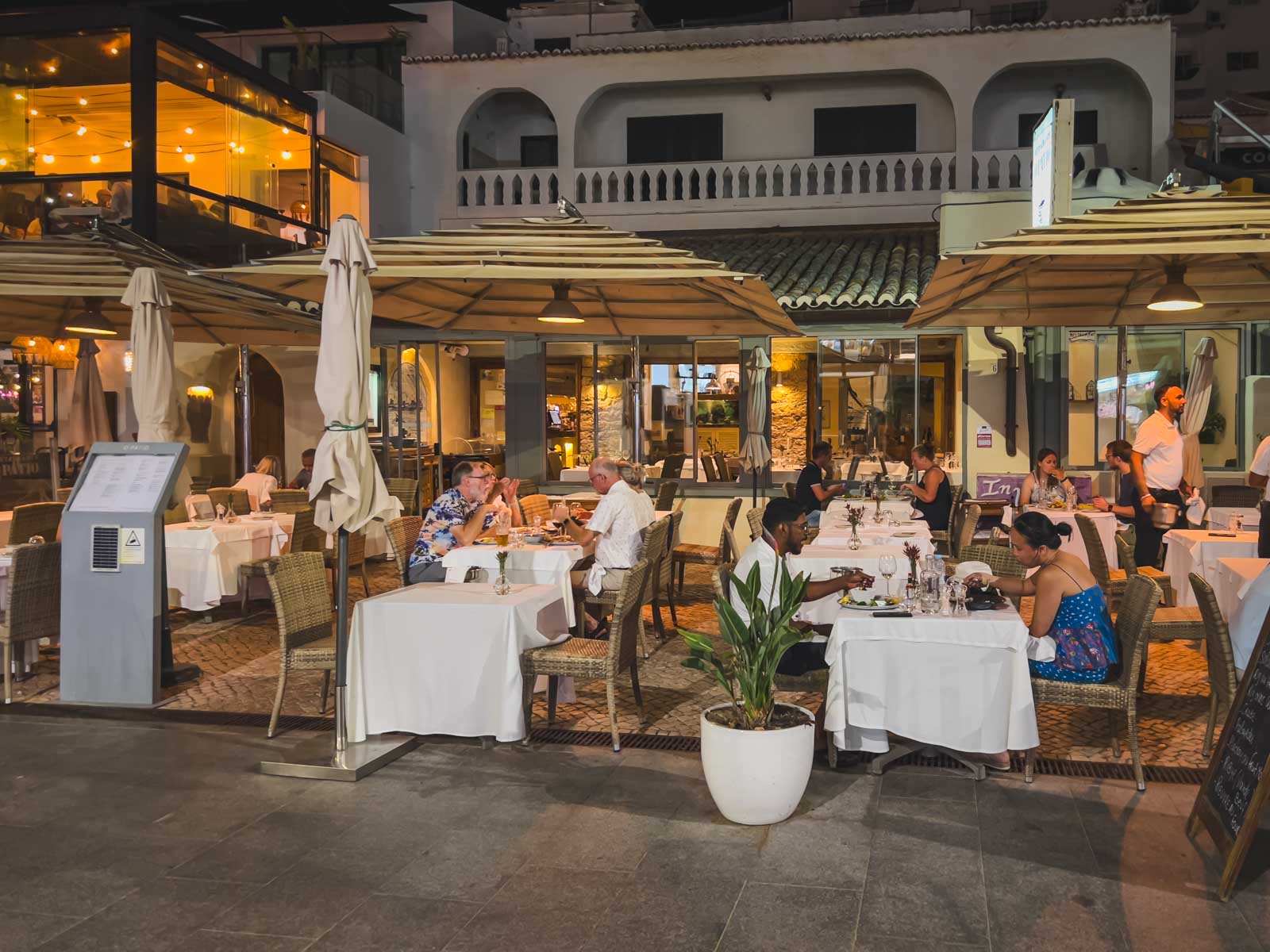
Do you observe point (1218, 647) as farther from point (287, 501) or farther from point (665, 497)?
point (287, 501)

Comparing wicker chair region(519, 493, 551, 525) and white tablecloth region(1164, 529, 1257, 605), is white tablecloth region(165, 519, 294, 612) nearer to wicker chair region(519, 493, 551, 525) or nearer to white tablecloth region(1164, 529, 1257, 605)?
wicker chair region(519, 493, 551, 525)

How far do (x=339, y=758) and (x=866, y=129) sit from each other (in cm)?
1659

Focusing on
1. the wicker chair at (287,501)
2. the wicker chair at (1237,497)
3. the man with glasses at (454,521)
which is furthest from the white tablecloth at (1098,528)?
the wicker chair at (287,501)

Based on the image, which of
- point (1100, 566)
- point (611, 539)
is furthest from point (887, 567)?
point (1100, 566)

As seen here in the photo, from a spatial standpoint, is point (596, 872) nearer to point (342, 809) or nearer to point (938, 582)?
point (342, 809)

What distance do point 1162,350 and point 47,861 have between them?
13876mm

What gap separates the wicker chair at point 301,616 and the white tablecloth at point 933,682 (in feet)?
8.84

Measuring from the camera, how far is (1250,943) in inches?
143

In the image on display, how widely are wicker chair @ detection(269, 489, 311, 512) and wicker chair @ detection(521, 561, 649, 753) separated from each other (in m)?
5.93

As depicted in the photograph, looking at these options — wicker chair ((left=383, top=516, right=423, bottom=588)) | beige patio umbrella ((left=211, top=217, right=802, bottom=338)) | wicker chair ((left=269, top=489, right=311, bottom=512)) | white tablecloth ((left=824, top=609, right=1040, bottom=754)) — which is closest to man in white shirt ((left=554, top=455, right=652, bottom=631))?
wicker chair ((left=383, top=516, right=423, bottom=588))

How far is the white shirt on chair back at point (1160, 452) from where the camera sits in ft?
33.4

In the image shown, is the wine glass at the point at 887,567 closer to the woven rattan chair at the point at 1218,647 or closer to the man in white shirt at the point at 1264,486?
the woven rattan chair at the point at 1218,647

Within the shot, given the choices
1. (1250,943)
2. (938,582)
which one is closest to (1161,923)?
(1250,943)

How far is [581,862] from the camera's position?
170 inches
